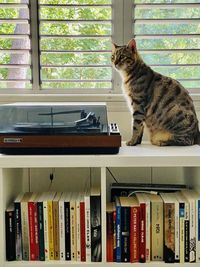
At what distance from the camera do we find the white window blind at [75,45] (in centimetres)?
175

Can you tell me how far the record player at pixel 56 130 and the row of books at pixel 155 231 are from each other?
0.25 meters

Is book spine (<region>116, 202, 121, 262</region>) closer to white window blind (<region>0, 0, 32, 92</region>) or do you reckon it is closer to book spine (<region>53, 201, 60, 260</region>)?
book spine (<region>53, 201, 60, 260</region>)

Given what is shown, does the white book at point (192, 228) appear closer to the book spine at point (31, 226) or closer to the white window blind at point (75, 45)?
the book spine at point (31, 226)

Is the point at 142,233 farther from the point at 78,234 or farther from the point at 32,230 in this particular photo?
the point at 32,230

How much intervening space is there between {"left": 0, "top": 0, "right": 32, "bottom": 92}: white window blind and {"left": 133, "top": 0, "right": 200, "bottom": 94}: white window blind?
0.53 metres

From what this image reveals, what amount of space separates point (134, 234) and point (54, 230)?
0.99 feet

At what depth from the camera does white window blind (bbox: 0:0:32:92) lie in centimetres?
175

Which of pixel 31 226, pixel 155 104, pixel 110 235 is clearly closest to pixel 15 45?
pixel 155 104

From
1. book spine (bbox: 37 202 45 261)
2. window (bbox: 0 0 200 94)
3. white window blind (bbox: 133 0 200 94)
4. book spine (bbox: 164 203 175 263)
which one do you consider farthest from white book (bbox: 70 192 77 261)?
white window blind (bbox: 133 0 200 94)

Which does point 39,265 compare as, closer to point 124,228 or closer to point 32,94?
point 124,228

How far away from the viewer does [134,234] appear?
4.55 ft

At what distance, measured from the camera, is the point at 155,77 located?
1.59 m

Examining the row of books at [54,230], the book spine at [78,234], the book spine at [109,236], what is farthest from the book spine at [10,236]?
the book spine at [109,236]

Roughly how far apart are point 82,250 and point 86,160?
0.35 m
